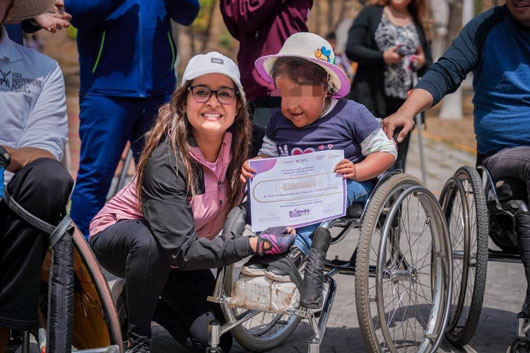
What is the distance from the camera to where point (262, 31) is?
4332mm

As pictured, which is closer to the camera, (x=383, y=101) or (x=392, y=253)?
(x=392, y=253)

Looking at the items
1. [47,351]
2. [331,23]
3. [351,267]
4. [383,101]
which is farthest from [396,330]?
[331,23]

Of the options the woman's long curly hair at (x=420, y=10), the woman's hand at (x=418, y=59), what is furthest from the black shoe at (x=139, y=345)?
the woman's long curly hair at (x=420, y=10)

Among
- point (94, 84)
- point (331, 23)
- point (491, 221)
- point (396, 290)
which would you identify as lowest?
point (396, 290)

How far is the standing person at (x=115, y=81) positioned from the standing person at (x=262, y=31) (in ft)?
1.09

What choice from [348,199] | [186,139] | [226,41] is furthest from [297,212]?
[226,41]

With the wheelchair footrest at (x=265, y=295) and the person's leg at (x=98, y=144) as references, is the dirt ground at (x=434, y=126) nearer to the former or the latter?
the person's leg at (x=98, y=144)

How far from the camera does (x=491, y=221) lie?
3793mm

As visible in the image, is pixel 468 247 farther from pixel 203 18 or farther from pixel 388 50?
pixel 203 18

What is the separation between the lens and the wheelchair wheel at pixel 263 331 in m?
3.53

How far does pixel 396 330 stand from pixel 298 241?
1.03m

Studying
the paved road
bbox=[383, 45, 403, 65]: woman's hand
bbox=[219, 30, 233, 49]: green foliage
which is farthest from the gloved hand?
bbox=[219, 30, 233, 49]: green foliage

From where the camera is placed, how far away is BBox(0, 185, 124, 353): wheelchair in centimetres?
253

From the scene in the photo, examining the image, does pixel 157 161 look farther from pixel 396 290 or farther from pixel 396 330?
pixel 396 330
